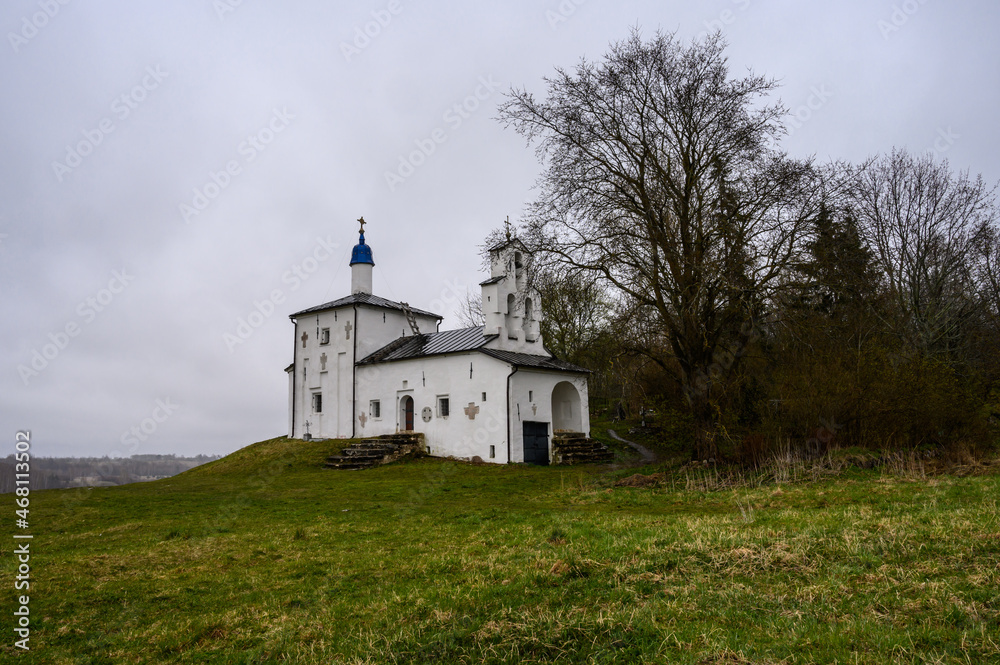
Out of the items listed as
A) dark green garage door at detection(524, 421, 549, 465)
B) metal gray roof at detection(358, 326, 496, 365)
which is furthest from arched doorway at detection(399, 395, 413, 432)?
dark green garage door at detection(524, 421, 549, 465)

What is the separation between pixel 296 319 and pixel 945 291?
102 ft

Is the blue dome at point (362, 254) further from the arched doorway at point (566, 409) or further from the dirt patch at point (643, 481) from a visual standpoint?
the dirt patch at point (643, 481)

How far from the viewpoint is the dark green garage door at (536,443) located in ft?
90.8

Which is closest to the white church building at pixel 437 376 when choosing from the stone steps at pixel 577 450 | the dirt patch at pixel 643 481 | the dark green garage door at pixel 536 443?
the dark green garage door at pixel 536 443

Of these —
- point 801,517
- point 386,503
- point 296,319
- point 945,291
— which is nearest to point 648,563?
point 801,517

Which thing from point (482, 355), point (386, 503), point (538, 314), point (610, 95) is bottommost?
point (386, 503)

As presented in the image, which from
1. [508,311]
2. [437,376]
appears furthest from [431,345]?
[508,311]

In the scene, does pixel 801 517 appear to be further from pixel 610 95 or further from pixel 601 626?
pixel 610 95

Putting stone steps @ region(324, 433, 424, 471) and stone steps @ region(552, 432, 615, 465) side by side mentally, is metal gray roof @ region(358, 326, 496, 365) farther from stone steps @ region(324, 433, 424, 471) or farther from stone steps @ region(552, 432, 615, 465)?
stone steps @ region(552, 432, 615, 465)

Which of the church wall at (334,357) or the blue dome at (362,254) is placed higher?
the blue dome at (362,254)

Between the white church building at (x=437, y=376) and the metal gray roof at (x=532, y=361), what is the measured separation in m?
0.09

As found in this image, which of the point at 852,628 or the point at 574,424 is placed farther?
the point at 574,424

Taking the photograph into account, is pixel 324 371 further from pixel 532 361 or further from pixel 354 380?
pixel 532 361

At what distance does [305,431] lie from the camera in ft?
114
